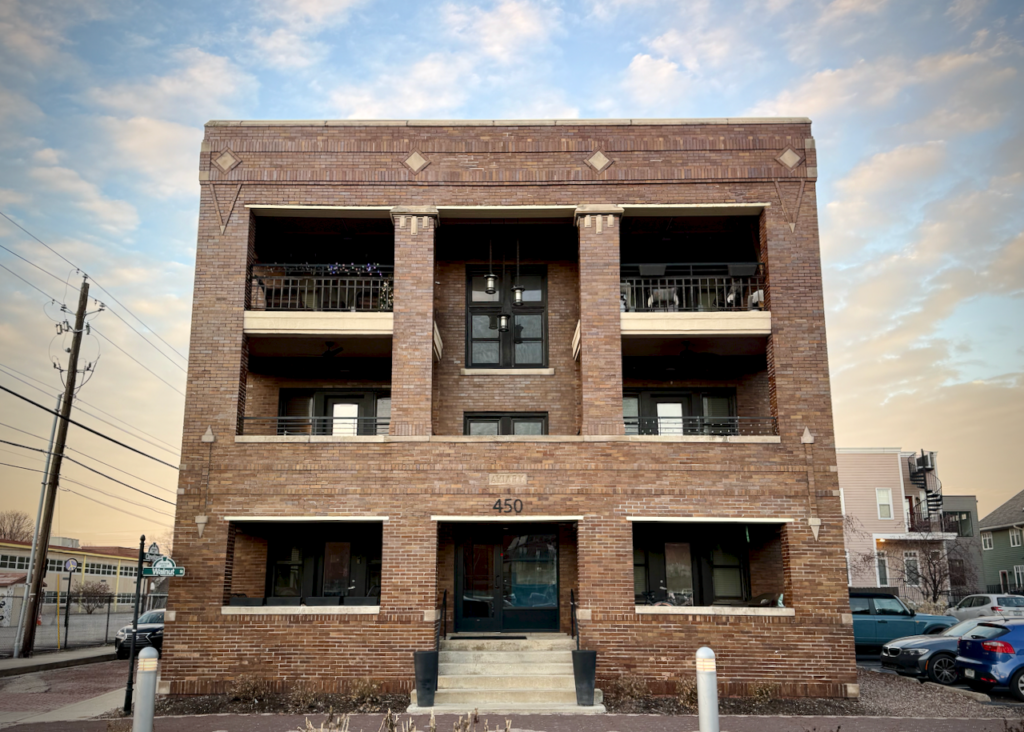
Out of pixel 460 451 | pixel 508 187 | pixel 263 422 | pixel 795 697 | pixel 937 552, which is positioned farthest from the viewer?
pixel 937 552

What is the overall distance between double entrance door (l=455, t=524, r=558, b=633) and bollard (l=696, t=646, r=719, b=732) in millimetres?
10313

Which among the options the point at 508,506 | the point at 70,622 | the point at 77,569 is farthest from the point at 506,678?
the point at 77,569

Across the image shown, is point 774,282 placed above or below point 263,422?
above

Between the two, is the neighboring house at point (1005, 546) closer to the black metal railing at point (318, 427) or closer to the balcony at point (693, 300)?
the balcony at point (693, 300)

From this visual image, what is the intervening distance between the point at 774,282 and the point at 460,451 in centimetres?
734

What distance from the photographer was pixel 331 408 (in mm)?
19469

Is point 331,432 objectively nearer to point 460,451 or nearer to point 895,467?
point 460,451

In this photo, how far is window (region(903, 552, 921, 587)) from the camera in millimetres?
39375

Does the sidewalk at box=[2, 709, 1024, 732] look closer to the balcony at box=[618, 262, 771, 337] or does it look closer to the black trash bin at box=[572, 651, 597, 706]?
the black trash bin at box=[572, 651, 597, 706]

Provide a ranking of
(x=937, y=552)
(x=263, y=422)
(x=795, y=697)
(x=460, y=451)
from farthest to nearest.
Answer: (x=937, y=552) → (x=263, y=422) → (x=460, y=451) → (x=795, y=697)

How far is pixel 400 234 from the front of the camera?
1728cm

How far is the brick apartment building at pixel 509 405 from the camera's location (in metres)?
15.5

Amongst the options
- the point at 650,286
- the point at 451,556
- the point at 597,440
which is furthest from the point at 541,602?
the point at 650,286

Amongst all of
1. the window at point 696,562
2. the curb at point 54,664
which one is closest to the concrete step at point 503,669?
the window at point 696,562
